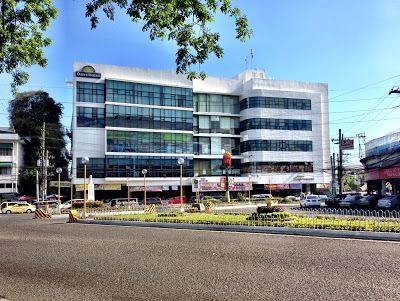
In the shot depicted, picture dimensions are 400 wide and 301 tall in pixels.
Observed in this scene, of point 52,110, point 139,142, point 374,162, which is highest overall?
point 52,110

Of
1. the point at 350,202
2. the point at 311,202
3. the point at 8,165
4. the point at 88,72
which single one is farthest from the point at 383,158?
the point at 8,165

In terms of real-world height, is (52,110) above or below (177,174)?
above

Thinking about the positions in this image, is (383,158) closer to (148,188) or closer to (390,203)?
(390,203)

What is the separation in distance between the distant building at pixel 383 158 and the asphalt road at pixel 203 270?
28854mm

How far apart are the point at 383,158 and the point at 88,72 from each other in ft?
124

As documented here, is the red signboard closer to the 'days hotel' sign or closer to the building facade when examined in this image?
the building facade

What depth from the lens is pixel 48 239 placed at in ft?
49.9

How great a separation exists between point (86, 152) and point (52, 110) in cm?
1782

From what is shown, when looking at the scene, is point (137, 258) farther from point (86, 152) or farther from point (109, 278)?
point (86, 152)

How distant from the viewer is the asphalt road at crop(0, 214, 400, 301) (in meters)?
6.87

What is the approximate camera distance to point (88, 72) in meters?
53.1

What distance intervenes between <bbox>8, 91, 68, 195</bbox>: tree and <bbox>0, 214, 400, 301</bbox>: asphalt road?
167ft

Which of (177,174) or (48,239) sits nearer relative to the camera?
(48,239)

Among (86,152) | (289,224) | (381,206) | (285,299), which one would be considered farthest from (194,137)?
(285,299)
